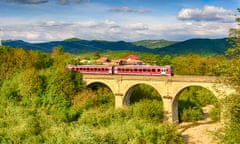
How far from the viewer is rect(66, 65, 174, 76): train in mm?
40072

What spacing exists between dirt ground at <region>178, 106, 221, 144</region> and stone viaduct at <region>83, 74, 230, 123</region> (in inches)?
77.0

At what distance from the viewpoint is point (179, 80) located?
1527 inches

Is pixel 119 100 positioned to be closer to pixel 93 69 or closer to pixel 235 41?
→ pixel 93 69

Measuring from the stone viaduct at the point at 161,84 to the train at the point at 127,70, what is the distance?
30.8 inches

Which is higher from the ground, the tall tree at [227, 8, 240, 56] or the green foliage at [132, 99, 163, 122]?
the tall tree at [227, 8, 240, 56]

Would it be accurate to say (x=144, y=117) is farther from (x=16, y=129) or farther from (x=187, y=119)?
(x=16, y=129)

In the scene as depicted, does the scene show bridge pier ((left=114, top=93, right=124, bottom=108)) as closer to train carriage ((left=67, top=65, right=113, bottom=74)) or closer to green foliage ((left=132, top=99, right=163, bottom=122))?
train carriage ((left=67, top=65, right=113, bottom=74))

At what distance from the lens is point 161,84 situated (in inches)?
1582

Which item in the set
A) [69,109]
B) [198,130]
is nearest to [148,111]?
[198,130]

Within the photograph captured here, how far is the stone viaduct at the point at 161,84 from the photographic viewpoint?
124 feet

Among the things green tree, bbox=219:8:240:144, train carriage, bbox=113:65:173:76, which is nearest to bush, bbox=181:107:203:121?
train carriage, bbox=113:65:173:76

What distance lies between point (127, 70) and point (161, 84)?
5612 millimetres

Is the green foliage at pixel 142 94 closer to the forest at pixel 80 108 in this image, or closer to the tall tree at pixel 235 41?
the forest at pixel 80 108

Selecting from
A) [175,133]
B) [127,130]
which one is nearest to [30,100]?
[127,130]
